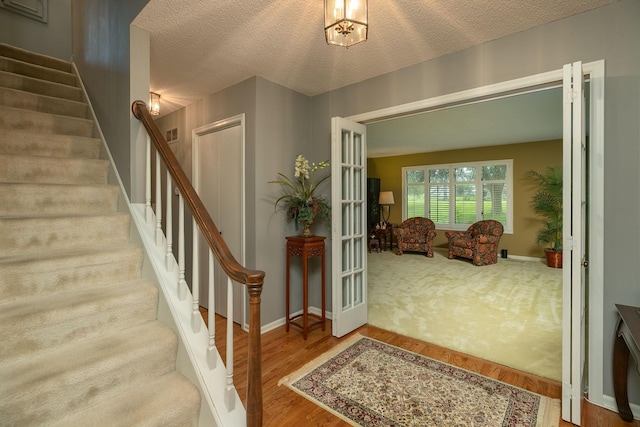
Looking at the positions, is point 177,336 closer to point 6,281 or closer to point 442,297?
point 6,281

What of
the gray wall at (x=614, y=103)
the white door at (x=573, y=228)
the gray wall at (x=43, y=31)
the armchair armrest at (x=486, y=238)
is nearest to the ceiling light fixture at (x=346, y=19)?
the white door at (x=573, y=228)

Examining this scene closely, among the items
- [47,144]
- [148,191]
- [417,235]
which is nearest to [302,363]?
[148,191]

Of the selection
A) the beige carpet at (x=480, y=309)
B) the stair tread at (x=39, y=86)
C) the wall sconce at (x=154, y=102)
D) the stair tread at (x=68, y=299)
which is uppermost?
the wall sconce at (x=154, y=102)

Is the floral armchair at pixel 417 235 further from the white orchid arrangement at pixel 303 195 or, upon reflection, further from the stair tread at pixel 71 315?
the stair tread at pixel 71 315

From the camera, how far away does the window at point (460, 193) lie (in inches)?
268

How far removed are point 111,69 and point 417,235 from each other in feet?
20.6

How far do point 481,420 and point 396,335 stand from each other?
1.14 metres

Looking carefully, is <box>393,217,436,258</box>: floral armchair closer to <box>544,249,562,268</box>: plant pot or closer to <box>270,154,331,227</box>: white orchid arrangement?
<box>544,249,562,268</box>: plant pot

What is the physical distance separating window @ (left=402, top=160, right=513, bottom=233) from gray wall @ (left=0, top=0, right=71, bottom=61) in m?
7.15

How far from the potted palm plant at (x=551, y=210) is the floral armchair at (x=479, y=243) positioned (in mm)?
839

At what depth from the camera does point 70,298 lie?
153cm

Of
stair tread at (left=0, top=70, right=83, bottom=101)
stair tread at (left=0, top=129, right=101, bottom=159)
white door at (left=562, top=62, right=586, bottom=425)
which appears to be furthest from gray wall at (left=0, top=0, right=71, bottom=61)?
white door at (left=562, top=62, right=586, bottom=425)

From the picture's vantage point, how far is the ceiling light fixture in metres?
1.45

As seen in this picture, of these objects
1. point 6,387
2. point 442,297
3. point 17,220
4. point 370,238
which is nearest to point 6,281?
point 17,220
